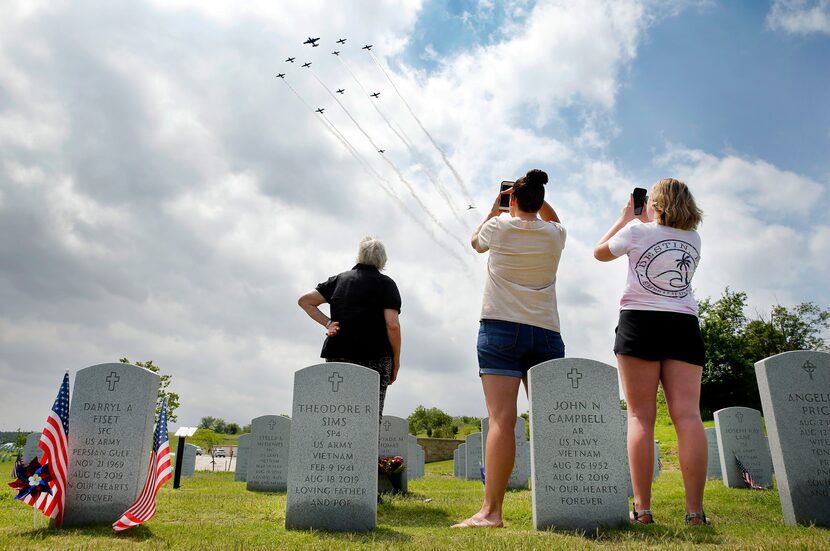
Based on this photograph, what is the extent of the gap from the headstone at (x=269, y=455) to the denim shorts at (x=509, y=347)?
6341mm

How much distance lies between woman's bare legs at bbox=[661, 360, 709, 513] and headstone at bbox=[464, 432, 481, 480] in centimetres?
1036

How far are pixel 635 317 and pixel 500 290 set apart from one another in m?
1.06

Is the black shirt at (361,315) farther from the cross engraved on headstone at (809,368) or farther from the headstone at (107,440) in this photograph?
the cross engraved on headstone at (809,368)

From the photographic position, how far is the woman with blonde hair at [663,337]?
420 cm

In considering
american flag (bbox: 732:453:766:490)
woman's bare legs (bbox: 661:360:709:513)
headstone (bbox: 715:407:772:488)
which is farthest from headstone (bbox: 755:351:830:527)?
headstone (bbox: 715:407:772:488)

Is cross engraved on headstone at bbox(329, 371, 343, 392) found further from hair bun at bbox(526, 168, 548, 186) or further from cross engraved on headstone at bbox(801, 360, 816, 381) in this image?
cross engraved on headstone at bbox(801, 360, 816, 381)

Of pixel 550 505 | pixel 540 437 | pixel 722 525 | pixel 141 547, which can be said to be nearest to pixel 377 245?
pixel 540 437

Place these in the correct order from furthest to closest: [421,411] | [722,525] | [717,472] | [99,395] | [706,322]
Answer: [421,411]
[706,322]
[717,472]
[99,395]
[722,525]

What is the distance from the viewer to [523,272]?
458cm

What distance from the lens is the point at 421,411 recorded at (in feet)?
165

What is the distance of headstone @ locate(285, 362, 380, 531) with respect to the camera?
15.6ft

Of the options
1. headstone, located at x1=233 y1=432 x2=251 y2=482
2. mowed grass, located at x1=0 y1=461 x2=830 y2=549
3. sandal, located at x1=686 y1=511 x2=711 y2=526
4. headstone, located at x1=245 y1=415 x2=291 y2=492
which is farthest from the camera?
headstone, located at x1=233 y1=432 x2=251 y2=482

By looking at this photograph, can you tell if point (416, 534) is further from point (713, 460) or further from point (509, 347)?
point (713, 460)

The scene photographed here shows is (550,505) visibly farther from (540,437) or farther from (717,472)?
(717,472)
